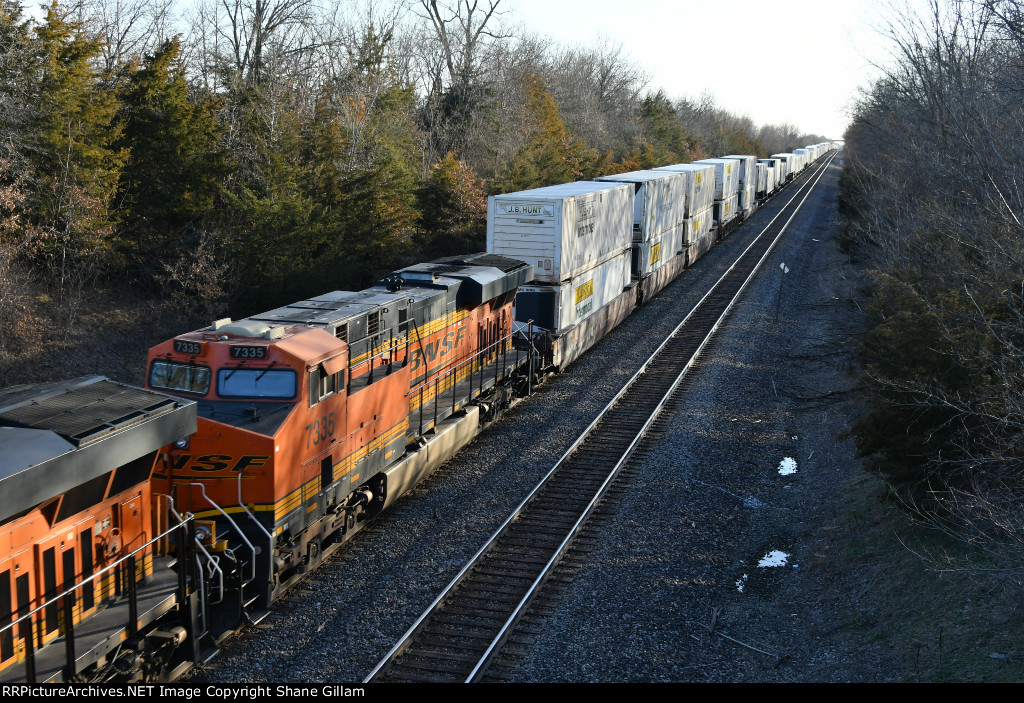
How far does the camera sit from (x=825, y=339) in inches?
1032

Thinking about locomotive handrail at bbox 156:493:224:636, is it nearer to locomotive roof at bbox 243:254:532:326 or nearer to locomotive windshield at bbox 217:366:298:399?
locomotive windshield at bbox 217:366:298:399

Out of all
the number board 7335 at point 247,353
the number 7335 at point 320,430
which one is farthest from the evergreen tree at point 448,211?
the number board 7335 at point 247,353

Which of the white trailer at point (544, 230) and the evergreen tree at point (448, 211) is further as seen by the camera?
the evergreen tree at point (448, 211)

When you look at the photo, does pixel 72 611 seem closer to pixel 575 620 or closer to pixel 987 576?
pixel 575 620

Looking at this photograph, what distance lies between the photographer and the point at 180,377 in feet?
34.4

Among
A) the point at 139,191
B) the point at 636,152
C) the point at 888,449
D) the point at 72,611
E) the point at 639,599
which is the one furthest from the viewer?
the point at 636,152

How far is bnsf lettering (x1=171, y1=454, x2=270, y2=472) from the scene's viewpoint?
986cm

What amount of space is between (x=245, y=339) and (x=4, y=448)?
392 cm

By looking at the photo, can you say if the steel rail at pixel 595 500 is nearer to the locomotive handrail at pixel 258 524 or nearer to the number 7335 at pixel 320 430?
the locomotive handrail at pixel 258 524

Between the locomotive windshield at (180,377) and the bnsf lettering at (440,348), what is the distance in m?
4.86

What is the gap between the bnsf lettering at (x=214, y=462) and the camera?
9859mm

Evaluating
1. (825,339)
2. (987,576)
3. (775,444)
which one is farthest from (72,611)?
(825,339)

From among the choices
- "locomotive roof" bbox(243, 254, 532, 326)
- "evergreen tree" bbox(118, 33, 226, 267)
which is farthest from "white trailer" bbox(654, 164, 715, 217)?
"evergreen tree" bbox(118, 33, 226, 267)

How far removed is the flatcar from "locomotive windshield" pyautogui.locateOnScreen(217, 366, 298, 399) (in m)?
1.55
